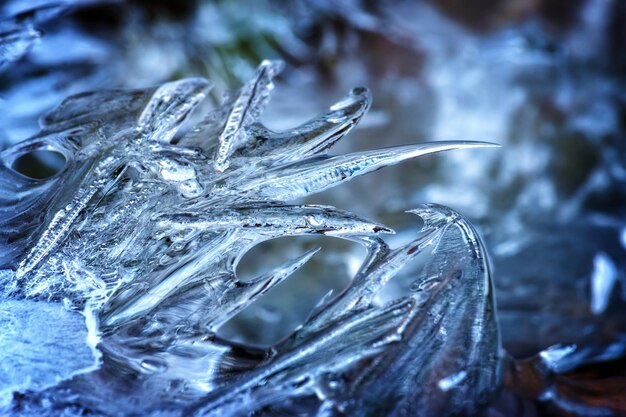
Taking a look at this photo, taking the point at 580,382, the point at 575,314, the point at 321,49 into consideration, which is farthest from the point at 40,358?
the point at 321,49

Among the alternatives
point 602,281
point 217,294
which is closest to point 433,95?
point 602,281

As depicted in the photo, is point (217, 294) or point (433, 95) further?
point (433, 95)

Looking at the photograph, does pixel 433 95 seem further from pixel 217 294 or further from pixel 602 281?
pixel 217 294

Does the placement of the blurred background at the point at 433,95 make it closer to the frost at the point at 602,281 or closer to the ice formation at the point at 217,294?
the frost at the point at 602,281

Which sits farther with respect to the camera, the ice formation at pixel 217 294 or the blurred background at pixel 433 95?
the blurred background at pixel 433 95

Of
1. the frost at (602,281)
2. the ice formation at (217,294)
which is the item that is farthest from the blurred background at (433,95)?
the ice formation at (217,294)

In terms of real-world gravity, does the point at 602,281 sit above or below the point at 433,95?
below

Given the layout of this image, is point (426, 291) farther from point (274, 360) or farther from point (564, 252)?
point (564, 252)

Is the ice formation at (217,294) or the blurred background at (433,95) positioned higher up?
the blurred background at (433,95)
